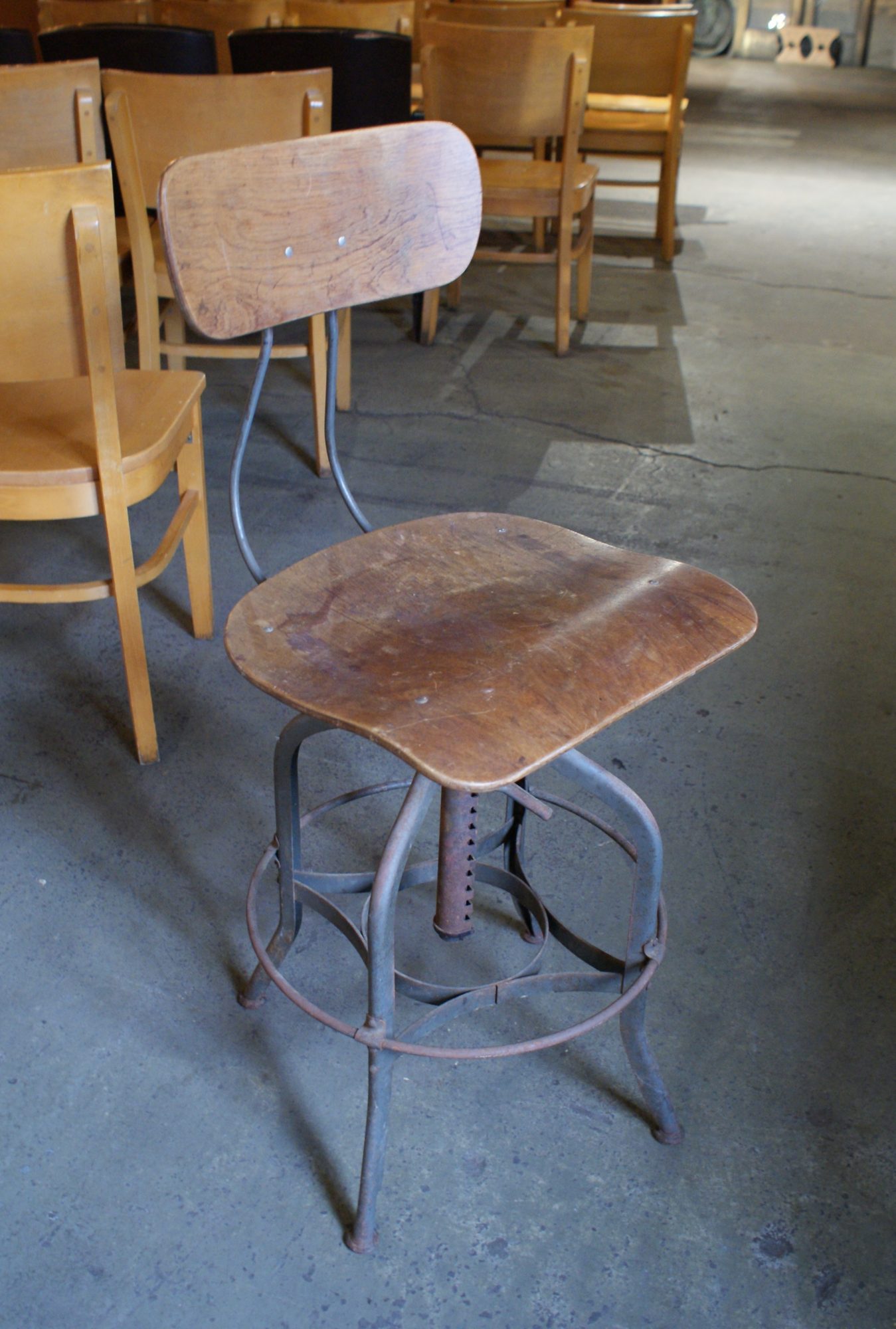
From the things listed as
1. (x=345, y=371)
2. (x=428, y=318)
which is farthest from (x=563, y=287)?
(x=345, y=371)

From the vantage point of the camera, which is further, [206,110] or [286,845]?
[206,110]

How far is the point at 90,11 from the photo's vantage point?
3.43m

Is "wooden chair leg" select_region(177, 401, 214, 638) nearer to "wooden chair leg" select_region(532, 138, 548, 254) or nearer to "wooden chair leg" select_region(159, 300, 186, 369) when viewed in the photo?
"wooden chair leg" select_region(159, 300, 186, 369)

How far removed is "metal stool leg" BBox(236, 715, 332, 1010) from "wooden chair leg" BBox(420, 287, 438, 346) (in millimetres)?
2396

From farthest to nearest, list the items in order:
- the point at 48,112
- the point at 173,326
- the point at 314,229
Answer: the point at 173,326 → the point at 48,112 → the point at 314,229

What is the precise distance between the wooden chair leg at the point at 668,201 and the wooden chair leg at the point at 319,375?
2.01 m

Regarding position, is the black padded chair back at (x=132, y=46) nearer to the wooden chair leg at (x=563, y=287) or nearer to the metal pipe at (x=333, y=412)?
the wooden chair leg at (x=563, y=287)

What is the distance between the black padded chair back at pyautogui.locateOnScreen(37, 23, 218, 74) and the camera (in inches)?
120

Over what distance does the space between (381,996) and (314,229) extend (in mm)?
846

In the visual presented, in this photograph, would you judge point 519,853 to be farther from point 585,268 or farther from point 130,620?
point 585,268

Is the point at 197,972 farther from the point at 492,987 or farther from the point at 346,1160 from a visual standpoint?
the point at 492,987

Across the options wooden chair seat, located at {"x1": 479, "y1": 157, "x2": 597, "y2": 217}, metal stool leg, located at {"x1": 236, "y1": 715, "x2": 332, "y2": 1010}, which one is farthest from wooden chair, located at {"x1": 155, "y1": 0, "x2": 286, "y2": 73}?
metal stool leg, located at {"x1": 236, "y1": 715, "x2": 332, "y2": 1010}

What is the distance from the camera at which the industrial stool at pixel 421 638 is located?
3.28ft

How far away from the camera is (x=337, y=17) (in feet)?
12.0
